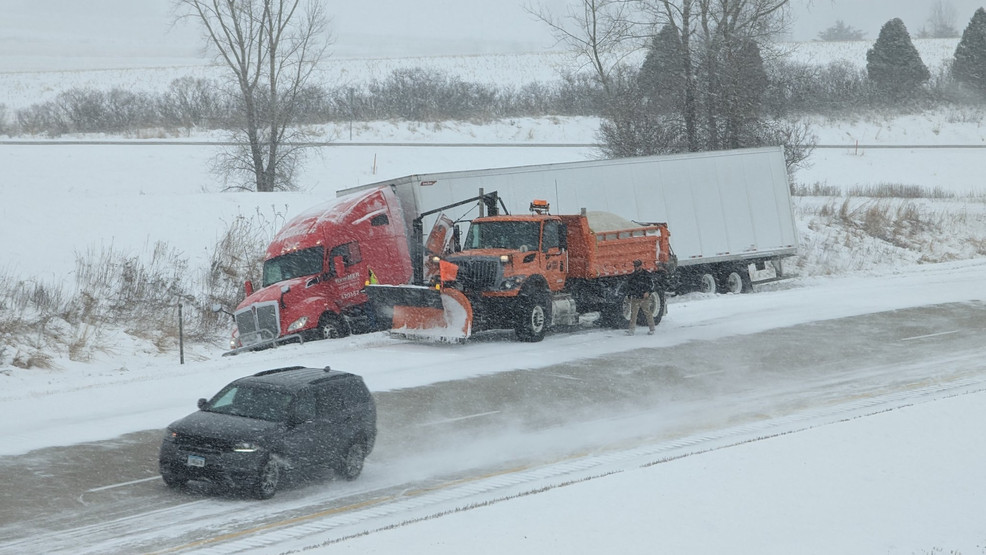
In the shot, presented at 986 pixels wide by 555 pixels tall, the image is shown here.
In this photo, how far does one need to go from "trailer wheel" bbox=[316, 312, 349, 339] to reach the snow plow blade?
118 centimetres

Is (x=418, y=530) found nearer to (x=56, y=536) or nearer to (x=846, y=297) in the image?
(x=56, y=536)

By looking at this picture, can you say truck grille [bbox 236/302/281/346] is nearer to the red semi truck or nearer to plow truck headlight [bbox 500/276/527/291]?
the red semi truck

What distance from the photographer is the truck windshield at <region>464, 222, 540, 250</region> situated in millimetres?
21688

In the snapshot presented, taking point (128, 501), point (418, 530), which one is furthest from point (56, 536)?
point (418, 530)

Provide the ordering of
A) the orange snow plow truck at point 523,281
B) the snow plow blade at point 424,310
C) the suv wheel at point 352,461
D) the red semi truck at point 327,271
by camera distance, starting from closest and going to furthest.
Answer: the suv wheel at point 352,461
the snow plow blade at point 424,310
the orange snow plow truck at point 523,281
the red semi truck at point 327,271

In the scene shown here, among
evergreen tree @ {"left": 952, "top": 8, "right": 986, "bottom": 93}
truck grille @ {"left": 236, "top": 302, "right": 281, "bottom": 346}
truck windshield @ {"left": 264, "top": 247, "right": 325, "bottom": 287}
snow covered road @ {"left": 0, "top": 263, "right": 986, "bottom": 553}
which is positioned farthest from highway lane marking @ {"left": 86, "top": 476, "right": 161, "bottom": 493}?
evergreen tree @ {"left": 952, "top": 8, "right": 986, "bottom": 93}

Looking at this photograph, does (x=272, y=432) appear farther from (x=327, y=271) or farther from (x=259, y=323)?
(x=327, y=271)

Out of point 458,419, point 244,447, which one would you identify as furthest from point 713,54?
point 244,447

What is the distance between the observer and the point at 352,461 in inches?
478

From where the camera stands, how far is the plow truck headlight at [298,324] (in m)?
22.0

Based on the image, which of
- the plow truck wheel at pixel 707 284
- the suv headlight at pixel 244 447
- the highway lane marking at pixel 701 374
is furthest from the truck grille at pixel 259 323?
the plow truck wheel at pixel 707 284

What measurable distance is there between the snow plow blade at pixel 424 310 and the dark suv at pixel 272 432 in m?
7.86

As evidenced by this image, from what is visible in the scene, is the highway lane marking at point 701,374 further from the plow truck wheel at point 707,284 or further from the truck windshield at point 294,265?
the plow truck wheel at point 707,284

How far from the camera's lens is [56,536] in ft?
32.3
